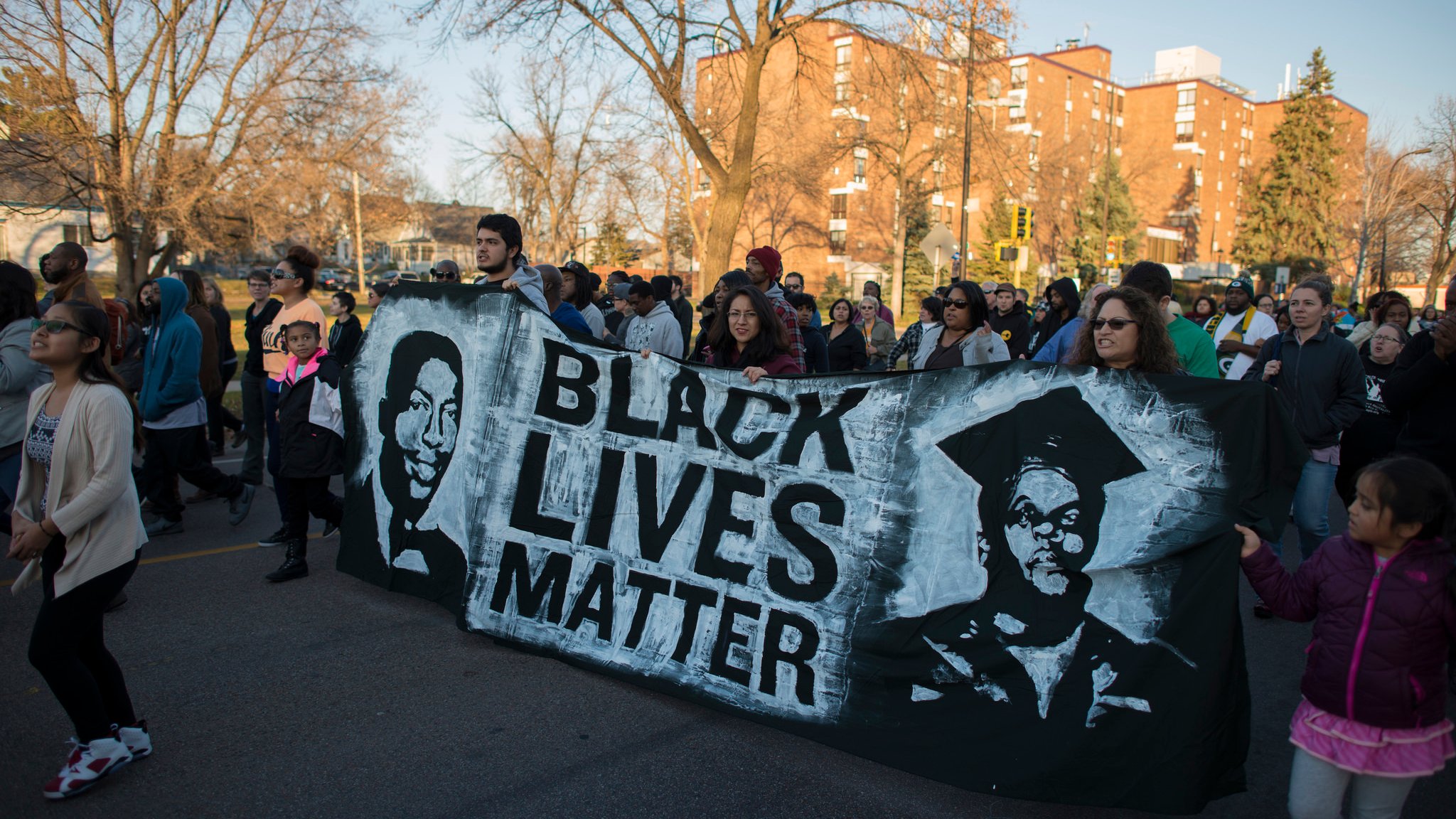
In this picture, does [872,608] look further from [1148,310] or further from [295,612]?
[295,612]

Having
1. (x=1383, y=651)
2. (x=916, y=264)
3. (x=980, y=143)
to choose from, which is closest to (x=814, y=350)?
(x=1383, y=651)

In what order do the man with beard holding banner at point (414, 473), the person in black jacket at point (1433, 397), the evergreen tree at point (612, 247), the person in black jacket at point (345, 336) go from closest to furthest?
the person in black jacket at point (1433, 397) < the man with beard holding banner at point (414, 473) < the person in black jacket at point (345, 336) < the evergreen tree at point (612, 247)

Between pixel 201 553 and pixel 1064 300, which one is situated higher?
pixel 1064 300

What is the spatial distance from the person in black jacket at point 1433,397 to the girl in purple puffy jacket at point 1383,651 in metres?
2.18

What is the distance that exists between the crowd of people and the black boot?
1cm

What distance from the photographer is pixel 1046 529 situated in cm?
340

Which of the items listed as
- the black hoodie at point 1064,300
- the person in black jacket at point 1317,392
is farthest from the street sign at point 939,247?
the person in black jacket at point 1317,392

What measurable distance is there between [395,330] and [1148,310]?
159 inches

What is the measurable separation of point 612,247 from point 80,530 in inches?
2119

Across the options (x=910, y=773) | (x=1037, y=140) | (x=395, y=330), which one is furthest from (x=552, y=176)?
(x=910, y=773)

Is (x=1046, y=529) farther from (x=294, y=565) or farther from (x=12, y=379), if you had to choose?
(x=12, y=379)

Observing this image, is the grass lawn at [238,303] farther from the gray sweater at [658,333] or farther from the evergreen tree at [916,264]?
the evergreen tree at [916,264]

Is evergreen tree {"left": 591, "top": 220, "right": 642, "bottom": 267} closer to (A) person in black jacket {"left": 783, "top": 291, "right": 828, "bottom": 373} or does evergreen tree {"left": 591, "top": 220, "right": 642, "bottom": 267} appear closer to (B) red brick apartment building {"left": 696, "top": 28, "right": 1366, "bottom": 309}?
(B) red brick apartment building {"left": 696, "top": 28, "right": 1366, "bottom": 309}

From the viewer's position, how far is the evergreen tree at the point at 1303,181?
57.4m
